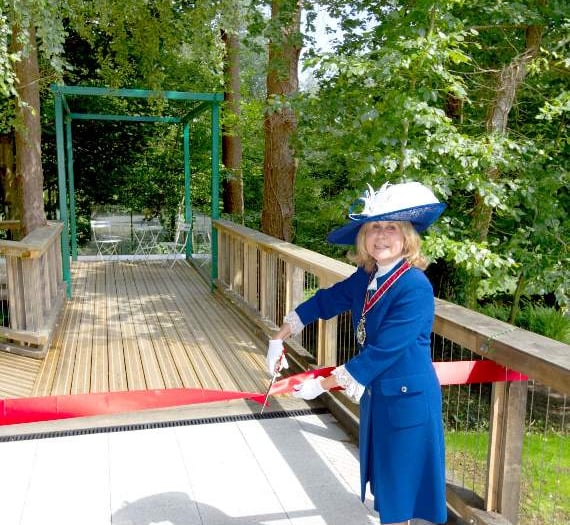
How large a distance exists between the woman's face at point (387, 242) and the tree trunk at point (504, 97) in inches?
168

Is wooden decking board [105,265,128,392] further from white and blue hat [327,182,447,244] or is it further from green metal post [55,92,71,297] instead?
white and blue hat [327,182,447,244]

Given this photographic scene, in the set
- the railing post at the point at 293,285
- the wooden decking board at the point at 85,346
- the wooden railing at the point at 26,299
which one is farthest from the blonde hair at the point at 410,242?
the wooden railing at the point at 26,299

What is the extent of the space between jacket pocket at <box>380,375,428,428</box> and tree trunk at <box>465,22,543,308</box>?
4422 millimetres

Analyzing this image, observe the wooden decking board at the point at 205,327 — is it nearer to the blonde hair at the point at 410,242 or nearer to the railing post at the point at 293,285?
the railing post at the point at 293,285

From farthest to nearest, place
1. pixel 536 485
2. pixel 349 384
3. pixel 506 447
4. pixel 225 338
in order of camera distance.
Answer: pixel 225 338 → pixel 536 485 → pixel 506 447 → pixel 349 384

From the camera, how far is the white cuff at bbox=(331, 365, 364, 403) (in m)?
1.95

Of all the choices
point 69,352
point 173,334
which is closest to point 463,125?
point 173,334

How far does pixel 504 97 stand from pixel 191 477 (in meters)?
4.86

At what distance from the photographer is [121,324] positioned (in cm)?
625

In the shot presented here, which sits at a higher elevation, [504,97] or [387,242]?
[504,97]

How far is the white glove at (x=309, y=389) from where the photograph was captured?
2.02 meters

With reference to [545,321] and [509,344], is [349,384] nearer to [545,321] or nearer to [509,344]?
[509,344]

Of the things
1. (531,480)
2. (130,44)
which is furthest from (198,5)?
(531,480)

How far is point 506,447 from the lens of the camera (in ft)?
7.59
